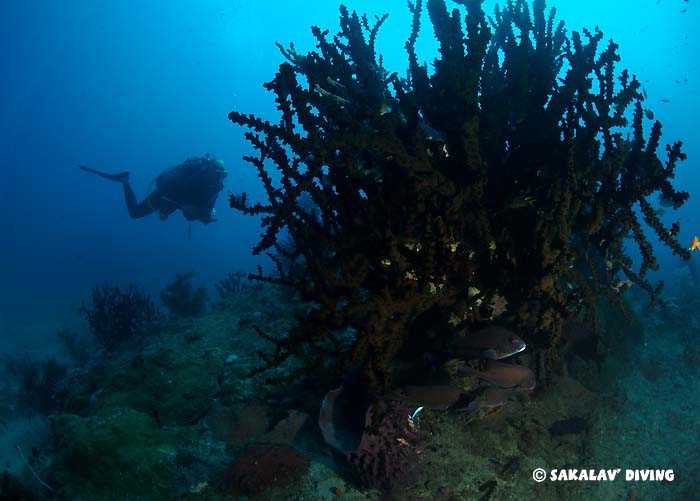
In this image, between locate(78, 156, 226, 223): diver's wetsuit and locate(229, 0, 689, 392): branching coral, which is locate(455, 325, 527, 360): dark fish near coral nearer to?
locate(229, 0, 689, 392): branching coral

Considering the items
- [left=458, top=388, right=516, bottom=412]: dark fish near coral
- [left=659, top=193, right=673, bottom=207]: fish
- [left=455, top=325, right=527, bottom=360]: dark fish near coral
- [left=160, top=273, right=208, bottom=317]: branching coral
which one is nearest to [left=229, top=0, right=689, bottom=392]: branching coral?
[left=659, top=193, right=673, bottom=207]: fish

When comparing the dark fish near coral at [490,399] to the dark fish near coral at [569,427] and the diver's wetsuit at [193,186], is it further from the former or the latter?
the diver's wetsuit at [193,186]

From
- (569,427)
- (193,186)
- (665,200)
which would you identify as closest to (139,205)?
(193,186)

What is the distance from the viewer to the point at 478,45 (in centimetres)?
339

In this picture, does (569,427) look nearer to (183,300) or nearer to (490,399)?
(490,399)

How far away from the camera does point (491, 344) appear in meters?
3.24

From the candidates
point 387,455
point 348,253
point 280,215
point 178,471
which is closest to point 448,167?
point 348,253

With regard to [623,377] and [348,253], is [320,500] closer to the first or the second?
[348,253]

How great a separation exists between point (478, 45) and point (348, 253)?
2144 mm

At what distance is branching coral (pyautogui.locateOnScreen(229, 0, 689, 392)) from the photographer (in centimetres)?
295

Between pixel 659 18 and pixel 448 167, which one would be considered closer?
pixel 448 167

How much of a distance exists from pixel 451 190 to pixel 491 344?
4.39 ft

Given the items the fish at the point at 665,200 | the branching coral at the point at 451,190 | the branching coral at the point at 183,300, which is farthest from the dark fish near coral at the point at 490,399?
the branching coral at the point at 183,300

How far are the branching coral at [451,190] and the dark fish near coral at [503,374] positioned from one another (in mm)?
535
